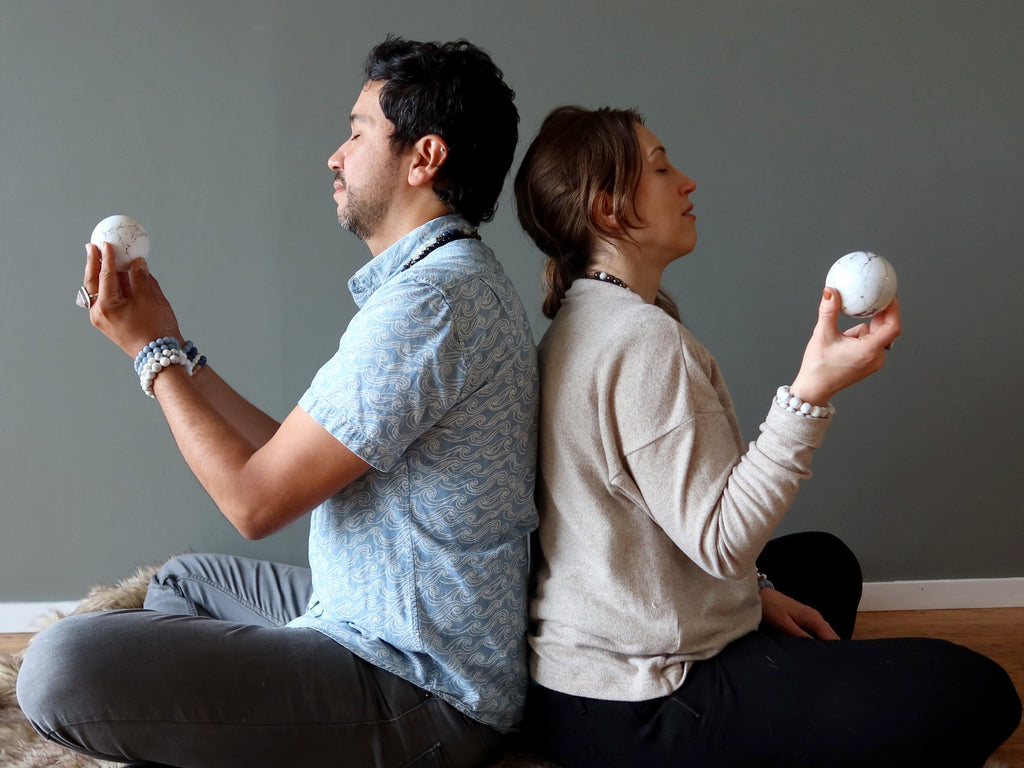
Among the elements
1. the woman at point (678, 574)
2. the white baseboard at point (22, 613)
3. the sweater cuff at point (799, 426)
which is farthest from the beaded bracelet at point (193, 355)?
the white baseboard at point (22, 613)

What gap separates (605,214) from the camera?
4.29 ft

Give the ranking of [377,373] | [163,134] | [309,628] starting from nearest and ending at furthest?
[377,373]
[309,628]
[163,134]

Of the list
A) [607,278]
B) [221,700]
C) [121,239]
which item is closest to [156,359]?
[121,239]

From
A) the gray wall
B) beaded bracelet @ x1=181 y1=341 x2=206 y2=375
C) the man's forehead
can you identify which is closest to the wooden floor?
the gray wall

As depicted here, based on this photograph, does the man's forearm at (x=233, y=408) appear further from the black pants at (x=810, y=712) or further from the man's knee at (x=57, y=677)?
the black pants at (x=810, y=712)

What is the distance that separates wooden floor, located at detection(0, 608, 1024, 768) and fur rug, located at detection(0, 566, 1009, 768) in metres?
0.29

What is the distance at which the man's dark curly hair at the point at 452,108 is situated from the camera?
1.29 metres

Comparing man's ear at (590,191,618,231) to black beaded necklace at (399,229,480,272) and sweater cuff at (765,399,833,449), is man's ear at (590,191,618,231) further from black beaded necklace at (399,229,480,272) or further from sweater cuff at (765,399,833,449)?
sweater cuff at (765,399,833,449)

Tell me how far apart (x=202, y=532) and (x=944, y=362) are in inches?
69.9

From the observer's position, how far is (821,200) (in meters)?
2.21

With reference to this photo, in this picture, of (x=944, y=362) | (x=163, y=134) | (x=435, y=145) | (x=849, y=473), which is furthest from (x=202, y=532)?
(x=944, y=362)

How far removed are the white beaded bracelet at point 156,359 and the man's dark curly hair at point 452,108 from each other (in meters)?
0.39

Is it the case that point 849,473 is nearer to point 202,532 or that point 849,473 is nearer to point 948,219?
point 948,219

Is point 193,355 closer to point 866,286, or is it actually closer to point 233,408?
Result: point 233,408
